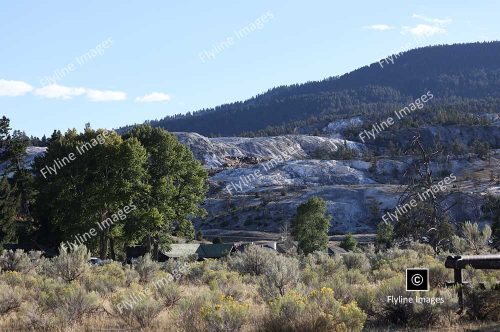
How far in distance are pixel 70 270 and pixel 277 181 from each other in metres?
108

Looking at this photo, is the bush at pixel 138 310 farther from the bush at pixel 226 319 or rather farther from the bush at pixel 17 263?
the bush at pixel 17 263

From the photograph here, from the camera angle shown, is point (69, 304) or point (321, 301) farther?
point (69, 304)

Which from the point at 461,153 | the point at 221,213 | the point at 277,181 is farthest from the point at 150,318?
the point at 461,153

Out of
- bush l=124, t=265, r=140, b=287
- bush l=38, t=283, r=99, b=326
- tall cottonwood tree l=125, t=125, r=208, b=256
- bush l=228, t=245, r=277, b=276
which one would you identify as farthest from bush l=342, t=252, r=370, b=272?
tall cottonwood tree l=125, t=125, r=208, b=256

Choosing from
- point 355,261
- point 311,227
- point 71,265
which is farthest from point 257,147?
point 71,265

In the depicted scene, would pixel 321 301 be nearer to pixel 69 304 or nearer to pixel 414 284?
pixel 414 284

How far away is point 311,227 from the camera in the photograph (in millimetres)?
51438

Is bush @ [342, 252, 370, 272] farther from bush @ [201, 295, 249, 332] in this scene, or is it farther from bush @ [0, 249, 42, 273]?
bush @ [0, 249, 42, 273]

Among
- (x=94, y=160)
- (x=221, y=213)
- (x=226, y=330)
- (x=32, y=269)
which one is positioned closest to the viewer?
(x=226, y=330)

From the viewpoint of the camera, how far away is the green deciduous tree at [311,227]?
5066 cm

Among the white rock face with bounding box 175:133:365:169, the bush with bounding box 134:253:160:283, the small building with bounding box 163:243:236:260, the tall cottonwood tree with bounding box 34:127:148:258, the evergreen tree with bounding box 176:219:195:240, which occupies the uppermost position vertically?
the white rock face with bounding box 175:133:365:169

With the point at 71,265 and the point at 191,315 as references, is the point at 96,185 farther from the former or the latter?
the point at 191,315

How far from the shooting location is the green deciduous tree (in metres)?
50.7

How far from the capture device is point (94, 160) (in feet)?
111
